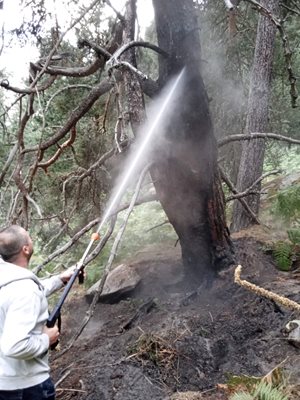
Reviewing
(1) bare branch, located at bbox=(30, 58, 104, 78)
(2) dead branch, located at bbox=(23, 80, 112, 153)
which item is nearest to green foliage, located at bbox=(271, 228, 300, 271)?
(2) dead branch, located at bbox=(23, 80, 112, 153)

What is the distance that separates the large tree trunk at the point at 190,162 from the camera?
456 centimetres

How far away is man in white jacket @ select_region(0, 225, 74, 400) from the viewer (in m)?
2.47

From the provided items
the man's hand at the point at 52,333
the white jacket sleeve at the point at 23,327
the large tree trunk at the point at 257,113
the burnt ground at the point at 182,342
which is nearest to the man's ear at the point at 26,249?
the white jacket sleeve at the point at 23,327

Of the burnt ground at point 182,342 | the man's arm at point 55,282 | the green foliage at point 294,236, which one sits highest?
the man's arm at point 55,282

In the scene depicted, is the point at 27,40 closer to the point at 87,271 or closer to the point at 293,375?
the point at 87,271

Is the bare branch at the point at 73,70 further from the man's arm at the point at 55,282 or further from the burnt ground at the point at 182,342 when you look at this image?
the burnt ground at the point at 182,342

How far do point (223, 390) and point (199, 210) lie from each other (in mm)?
2148

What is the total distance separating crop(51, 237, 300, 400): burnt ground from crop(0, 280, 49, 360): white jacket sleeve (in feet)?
3.75

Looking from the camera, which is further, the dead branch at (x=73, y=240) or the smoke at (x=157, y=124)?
the smoke at (x=157, y=124)

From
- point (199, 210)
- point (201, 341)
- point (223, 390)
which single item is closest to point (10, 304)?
point (223, 390)

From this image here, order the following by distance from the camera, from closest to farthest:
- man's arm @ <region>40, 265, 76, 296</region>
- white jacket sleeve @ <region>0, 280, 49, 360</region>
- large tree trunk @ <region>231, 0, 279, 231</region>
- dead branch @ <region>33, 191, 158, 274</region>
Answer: white jacket sleeve @ <region>0, 280, 49, 360</region>, man's arm @ <region>40, 265, 76, 296</region>, dead branch @ <region>33, 191, 158, 274</region>, large tree trunk @ <region>231, 0, 279, 231</region>

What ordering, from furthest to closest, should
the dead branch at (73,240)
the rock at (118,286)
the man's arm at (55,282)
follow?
the rock at (118,286), the dead branch at (73,240), the man's arm at (55,282)

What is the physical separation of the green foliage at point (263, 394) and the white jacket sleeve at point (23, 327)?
1413mm

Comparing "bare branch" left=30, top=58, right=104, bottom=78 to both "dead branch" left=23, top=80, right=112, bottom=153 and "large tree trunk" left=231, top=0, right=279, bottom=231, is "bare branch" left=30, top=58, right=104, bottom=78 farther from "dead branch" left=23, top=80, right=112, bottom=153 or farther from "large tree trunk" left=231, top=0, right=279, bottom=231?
"large tree trunk" left=231, top=0, right=279, bottom=231
